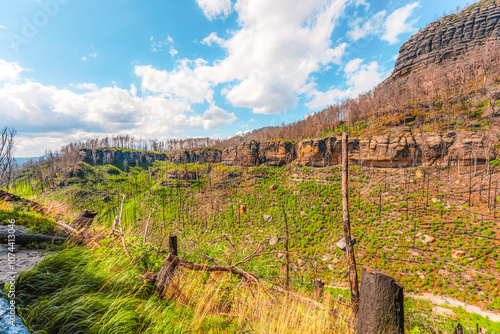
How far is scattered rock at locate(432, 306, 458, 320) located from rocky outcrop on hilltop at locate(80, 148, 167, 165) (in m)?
122

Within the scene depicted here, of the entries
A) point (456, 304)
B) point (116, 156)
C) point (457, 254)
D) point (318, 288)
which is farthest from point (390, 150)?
point (116, 156)

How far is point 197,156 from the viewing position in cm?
8300

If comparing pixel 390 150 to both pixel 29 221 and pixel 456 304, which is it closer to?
pixel 456 304

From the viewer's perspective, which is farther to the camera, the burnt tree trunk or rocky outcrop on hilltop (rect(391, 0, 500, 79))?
rocky outcrop on hilltop (rect(391, 0, 500, 79))

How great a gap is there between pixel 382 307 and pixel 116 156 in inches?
5057

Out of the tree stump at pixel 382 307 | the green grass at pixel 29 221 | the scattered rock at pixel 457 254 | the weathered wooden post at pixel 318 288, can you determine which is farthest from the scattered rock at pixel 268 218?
the tree stump at pixel 382 307

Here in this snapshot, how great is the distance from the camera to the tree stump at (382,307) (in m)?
1.54

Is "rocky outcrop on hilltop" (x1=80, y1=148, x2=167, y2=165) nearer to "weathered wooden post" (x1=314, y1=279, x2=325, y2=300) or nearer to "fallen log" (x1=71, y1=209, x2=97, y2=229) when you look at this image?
"fallen log" (x1=71, y1=209, x2=97, y2=229)

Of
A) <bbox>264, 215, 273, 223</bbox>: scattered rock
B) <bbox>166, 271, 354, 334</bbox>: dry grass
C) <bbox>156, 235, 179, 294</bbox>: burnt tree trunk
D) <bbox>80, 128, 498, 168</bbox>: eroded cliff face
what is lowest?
<bbox>264, 215, 273, 223</bbox>: scattered rock

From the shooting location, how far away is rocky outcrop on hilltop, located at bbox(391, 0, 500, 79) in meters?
70.8

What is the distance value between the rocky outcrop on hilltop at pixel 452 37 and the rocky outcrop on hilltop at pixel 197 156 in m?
97.0

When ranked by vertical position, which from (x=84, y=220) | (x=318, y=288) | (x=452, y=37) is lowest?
(x=318, y=288)

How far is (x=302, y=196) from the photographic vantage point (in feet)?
123

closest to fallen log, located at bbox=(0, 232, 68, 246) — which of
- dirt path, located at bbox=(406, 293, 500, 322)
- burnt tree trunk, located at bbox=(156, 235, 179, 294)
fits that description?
burnt tree trunk, located at bbox=(156, 235, 179, 294)
